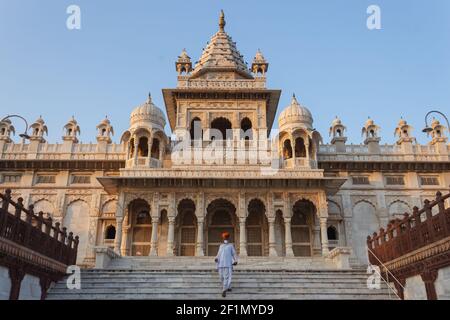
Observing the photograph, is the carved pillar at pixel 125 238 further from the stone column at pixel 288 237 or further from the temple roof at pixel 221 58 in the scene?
the temple roof at pixel 221 58

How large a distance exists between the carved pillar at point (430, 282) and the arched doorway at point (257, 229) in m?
12.4

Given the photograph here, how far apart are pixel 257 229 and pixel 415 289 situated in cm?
1284

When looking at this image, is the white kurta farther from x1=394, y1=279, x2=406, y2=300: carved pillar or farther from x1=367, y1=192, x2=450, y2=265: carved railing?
x1=394, y1=279, x2=406, y2=300: carved pillar

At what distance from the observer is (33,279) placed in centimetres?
1116

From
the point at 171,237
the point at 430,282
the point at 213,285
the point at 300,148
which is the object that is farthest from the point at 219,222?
the point at 430,282

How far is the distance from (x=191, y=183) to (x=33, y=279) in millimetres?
11450

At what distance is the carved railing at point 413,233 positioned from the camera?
10.0 meters

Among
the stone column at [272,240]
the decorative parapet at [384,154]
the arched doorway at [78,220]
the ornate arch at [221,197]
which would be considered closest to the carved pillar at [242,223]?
the ornate arch at [221,197]

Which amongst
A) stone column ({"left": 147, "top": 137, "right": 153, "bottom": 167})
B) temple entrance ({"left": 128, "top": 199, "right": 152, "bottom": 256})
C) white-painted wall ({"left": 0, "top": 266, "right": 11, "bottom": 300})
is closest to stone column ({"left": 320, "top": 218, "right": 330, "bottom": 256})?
temple entrance ({"left": 128, "top": 199, "right": 152, "bottom": 256})

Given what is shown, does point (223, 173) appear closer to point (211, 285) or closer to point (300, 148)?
point (300, 148)
